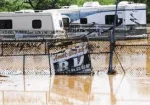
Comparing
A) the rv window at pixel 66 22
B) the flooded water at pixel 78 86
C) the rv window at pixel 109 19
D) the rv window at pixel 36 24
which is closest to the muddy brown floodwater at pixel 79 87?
the flooded water at pixel 78 86

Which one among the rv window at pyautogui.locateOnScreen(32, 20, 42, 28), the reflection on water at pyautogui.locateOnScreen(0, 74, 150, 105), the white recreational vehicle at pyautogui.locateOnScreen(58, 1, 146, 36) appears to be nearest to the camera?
the reflection on water at pyautogui.locateOnScreen(0, 74, 150, 105)

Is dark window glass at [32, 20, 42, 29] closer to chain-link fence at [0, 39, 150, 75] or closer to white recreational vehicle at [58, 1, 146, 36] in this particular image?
white recreational vehicle at [58, 1, 146, 36]

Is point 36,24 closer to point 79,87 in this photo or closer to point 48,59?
point 48,59

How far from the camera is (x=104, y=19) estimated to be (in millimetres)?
35156

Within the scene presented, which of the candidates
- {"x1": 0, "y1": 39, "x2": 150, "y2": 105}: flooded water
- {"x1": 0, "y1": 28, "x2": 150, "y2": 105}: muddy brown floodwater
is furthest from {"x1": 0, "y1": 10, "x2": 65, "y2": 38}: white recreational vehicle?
{"x1": 0, "y1": 28, "x2": 150, "y2": 105}: muddy brown floodwater

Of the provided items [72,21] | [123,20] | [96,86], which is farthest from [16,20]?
[96,86]

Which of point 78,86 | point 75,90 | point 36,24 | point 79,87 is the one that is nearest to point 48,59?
point 78,86

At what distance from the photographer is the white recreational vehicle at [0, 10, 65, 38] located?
32.1 meters

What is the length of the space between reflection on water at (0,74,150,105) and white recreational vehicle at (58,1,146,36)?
1784cm

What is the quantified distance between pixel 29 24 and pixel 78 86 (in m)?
18.2

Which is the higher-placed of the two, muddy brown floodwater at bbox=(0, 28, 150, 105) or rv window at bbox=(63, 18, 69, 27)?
rv window at bbox=(63, 18, 69, 27)

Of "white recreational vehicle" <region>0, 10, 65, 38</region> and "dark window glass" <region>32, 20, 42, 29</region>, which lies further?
"dark window glass" <region>32, 20, 42, 29</region>

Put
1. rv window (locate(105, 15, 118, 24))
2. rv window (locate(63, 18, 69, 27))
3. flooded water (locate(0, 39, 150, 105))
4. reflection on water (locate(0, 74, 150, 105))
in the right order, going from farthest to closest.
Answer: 1. rv window (locate(63, 18, 69, 27))
2. rv window (locate(105, 15, 118, 24))
3. flooded water (locate(0, 39, 150, 105))
4. reflection on water (locate(0, 74, 150, 105))

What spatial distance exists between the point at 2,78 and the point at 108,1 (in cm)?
3825
